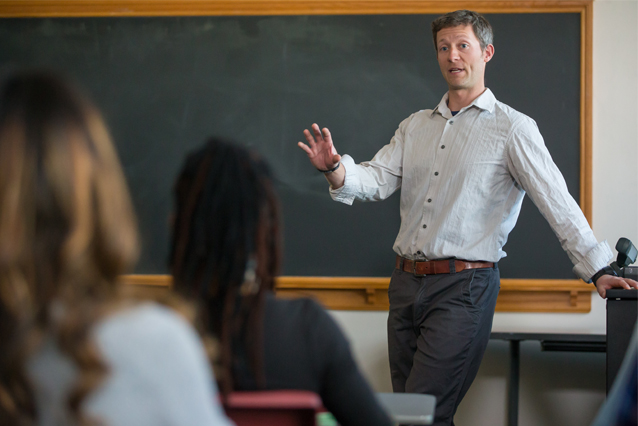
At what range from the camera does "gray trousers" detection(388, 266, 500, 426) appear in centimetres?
204

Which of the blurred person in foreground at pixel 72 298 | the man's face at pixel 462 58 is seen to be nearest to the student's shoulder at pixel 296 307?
the blurred person in foreground at pixel 72 298

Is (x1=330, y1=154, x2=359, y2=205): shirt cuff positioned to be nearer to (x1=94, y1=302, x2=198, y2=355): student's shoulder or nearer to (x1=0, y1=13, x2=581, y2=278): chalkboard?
(x1=0, y1=13, x2=581, y2=278): chalkboard

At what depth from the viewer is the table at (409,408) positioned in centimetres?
121

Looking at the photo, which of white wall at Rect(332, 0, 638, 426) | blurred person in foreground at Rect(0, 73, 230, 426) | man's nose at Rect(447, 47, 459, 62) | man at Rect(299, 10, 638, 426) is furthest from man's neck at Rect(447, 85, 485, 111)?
blurred person in foreground at Rect(0, 73, 230, 426)

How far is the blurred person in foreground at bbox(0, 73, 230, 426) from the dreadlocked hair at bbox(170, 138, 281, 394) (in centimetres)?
17

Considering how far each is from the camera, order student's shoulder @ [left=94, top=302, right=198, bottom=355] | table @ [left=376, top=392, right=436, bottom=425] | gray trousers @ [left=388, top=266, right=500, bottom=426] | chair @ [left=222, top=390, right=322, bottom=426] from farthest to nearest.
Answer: gray trousers @ [left=388, top=266, right=500, bottom=426] < table @ [left=376, top=392, right=436, bottom=425] < chair @ [left=222, top=390, right=322, bottom=426] < student's shoulder @ [left=94, top=302, right=198, bottom=355]

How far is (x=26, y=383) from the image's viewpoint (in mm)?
628

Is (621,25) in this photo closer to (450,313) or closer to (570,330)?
(570,330)

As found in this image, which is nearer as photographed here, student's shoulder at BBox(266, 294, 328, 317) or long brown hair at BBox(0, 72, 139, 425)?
long brown hair at BBox(0, 72, 139, 425)

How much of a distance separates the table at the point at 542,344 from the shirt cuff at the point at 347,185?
0.90 m

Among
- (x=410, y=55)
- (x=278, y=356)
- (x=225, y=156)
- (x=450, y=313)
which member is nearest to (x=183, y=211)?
(x=225, y=156)

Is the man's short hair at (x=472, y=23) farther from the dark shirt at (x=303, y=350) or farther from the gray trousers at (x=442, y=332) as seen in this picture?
the dark shirt at (x=303, y=350)

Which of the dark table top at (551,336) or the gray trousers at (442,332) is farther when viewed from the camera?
the dark table top at (551,336)

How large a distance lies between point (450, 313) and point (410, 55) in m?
1.47
